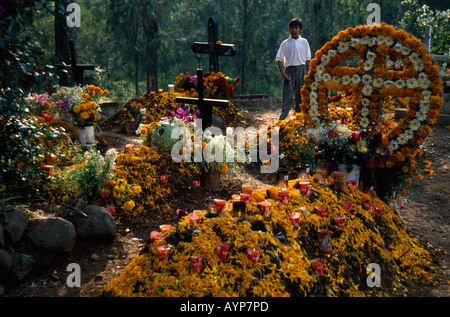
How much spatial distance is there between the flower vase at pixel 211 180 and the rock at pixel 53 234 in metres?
2.44

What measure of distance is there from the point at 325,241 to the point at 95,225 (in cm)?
241

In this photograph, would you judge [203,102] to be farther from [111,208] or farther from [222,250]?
[222,250]

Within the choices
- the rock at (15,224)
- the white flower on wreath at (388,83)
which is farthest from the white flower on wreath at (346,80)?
the rock at (15,224)

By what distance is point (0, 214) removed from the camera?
13.5ft

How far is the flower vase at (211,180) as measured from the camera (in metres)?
6.35

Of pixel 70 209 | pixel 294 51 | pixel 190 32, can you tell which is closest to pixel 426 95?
pixel 294 51

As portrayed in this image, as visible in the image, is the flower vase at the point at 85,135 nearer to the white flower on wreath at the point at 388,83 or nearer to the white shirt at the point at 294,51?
the white shirt at the point at 294,51

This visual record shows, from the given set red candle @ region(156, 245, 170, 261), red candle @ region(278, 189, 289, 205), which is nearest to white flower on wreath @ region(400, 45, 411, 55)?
red candle @ region(278, 189, 289, 205)

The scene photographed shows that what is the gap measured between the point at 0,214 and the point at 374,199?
174 inches

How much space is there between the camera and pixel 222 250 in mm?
3553

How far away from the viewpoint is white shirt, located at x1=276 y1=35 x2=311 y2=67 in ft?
27.9

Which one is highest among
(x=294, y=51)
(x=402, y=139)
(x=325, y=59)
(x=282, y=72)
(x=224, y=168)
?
(x=294, y=51)
